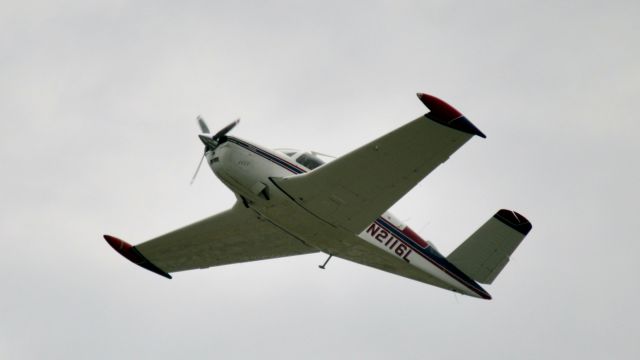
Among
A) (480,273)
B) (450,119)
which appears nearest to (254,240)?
(480,273)

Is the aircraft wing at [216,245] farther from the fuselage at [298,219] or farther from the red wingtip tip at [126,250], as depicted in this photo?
the fuselage at [298,219]

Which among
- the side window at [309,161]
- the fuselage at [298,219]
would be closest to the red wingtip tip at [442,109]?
the fuselage at [298,219]

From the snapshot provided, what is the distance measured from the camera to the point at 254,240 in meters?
25.4

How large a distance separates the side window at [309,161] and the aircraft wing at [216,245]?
215 cm

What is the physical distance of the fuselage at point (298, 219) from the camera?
22.3 m

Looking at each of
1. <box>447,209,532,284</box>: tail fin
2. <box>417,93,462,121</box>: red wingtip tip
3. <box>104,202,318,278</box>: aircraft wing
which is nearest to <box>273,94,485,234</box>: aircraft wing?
<box>417,93,462,121</box>: red wingtip tip

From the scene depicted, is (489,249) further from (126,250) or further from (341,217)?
(126,250)

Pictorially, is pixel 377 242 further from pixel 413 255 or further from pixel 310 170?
pixel 310 170

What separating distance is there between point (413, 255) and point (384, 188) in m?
3.63

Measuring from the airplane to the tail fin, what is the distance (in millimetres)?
30

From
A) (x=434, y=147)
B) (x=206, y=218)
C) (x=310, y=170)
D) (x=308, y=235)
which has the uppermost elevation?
(x=434, y=147)

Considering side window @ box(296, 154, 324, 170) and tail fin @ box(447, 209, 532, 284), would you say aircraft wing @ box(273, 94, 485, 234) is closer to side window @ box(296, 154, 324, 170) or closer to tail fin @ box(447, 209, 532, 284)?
side window @ box(296, 154, 324, 170)

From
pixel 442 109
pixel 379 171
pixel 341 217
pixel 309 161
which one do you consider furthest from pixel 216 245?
pixel 442 109

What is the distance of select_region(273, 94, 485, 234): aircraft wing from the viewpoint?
1928 cm
